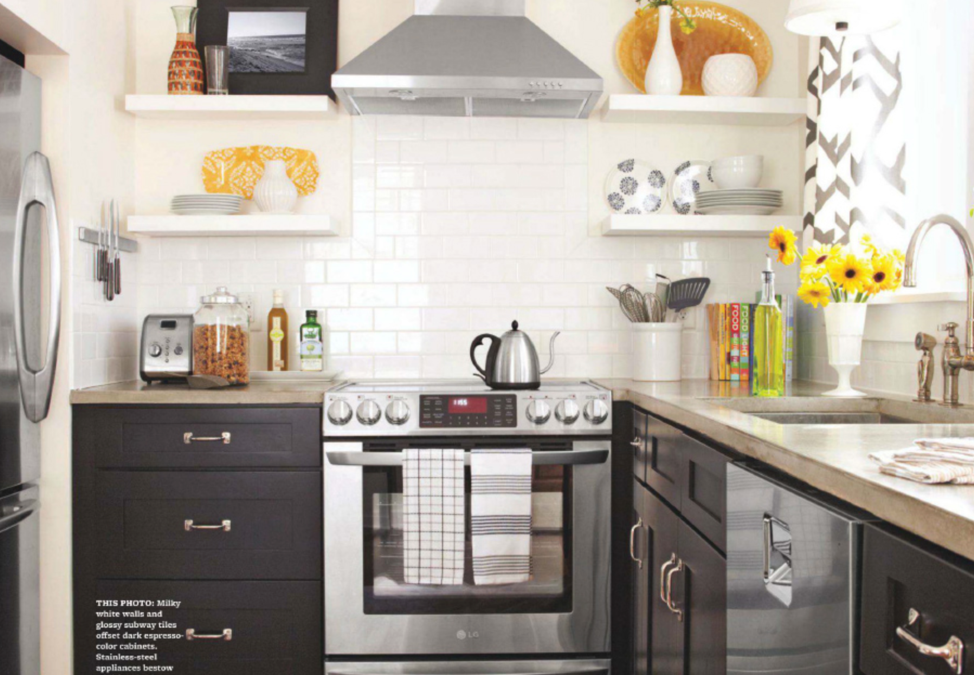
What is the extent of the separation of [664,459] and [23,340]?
1803 millimetres

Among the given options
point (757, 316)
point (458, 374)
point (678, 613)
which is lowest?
point (678, 613)

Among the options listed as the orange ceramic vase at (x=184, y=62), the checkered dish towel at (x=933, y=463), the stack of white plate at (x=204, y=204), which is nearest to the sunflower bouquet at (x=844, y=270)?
the checkered dish towel at (x=933, y=463)

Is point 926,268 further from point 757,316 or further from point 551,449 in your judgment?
point 551,449

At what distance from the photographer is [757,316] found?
8.45ft

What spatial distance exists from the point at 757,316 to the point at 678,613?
38.8 inches

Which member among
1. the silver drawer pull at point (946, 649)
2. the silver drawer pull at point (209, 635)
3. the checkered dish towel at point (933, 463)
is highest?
the checkered dish towel at point (933, 463)

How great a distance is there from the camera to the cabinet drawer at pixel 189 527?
8.41 feet

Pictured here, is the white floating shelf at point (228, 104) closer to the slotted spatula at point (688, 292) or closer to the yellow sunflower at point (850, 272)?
the slotted spatula at point (688, 292)

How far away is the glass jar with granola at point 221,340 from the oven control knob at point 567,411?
1049mm

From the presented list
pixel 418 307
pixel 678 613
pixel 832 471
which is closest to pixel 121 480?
pixel 418 307

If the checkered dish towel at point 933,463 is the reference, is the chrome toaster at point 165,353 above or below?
above

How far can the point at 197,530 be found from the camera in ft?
8.40

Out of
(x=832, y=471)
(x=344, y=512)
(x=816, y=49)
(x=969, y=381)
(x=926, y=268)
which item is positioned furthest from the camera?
(x=816, y=49)

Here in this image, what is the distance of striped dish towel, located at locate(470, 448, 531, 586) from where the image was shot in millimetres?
2527
